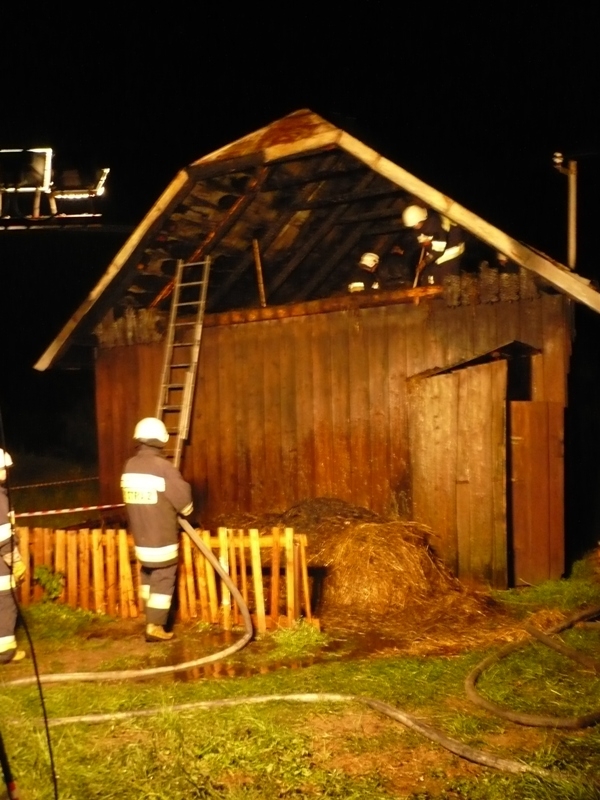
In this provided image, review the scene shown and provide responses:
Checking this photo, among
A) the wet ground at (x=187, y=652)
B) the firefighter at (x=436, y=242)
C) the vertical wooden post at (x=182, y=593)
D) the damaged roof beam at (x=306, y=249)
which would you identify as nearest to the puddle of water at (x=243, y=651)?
the wet ground at (x=187, y=652)

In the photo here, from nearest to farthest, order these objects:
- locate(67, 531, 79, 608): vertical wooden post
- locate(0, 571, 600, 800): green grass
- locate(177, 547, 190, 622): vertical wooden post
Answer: locate(0, 571, 600, 800): green grass, locate(177, 547, 190, 622): vertical wooden post, locate(67, 531, 79, 608): vertical wooden post

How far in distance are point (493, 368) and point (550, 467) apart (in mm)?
1318

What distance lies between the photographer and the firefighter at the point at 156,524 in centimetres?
660

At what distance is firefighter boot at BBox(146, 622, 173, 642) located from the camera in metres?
6.55

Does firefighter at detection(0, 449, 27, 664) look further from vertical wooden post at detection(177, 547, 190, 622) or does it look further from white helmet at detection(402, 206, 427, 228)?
white helmet at detection(402, 206, 427, 228)

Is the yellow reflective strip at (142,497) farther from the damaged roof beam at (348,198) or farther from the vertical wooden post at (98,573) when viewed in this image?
the damaged roof beam at (348,198)

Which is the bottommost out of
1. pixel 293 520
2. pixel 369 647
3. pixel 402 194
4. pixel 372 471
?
pixel 369 647

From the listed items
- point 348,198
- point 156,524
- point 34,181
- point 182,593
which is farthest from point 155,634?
point 34,181

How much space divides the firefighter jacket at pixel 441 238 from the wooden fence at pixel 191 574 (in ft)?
13.4

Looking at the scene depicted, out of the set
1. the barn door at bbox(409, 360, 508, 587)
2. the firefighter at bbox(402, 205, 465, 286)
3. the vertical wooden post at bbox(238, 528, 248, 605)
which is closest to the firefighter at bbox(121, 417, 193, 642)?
the vertical wooden post at bbox(238, 528, 248, 605)

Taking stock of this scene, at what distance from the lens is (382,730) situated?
4.50 metres

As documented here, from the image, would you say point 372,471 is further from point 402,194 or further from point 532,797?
point 532,797

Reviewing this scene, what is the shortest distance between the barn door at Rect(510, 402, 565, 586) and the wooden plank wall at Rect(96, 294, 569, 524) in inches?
13.3

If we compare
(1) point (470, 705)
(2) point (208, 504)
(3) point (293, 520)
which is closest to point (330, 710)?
(1) point (470, 705)
